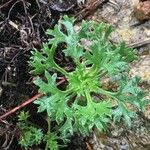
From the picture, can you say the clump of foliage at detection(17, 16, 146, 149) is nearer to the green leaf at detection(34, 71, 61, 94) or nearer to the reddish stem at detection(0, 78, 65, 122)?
the green leaf at detection(34, 71, 61, 94)

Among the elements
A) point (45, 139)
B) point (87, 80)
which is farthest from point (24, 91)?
point (87, 80)

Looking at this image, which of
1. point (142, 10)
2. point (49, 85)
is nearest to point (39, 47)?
point (49, 85)

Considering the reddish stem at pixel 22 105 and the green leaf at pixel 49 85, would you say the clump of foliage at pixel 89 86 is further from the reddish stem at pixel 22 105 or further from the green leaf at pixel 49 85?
the reddish stem at pixel 22 105

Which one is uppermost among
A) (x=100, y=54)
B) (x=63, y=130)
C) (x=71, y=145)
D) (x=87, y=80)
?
(x=100, y=54)

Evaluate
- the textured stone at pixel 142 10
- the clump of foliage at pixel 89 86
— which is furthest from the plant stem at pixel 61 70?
the textured stone at pixel 142 10

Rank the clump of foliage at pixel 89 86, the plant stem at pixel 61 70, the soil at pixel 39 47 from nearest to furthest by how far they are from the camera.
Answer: the clump of foliage at pixel 89 86
the plant stem at pixel 61 70
the soil at pixel 39 47

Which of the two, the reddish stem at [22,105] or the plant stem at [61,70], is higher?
the plant stem at [61,70]

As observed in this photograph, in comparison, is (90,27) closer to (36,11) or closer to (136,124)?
(36,11)

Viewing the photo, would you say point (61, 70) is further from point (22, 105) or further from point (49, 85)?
point (22, 105)
